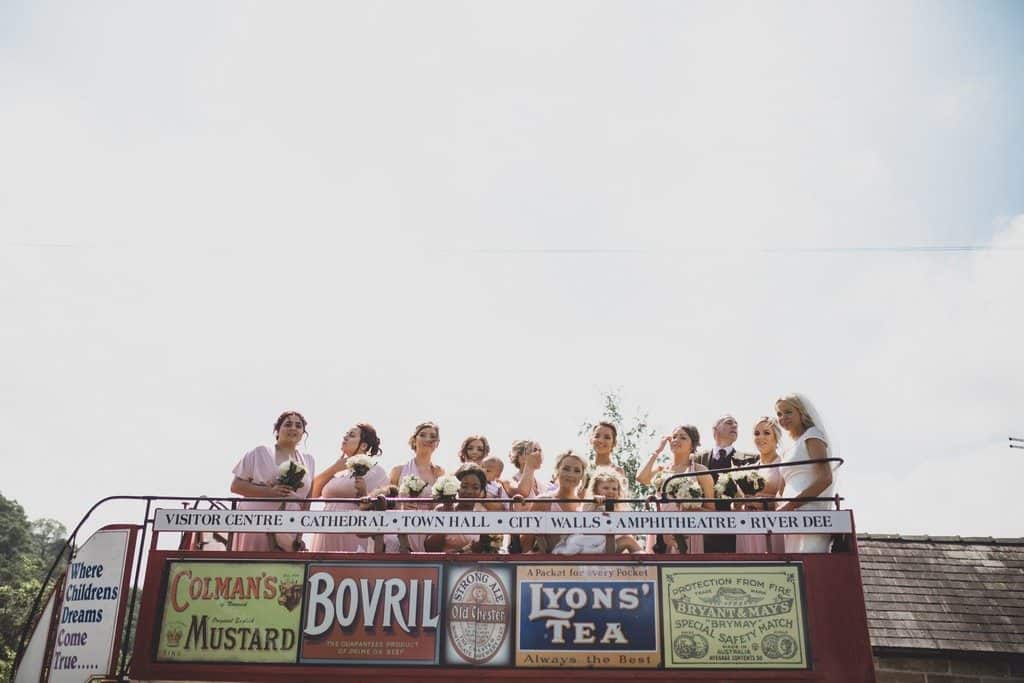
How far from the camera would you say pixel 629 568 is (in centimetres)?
604

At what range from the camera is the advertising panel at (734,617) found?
18.9ft

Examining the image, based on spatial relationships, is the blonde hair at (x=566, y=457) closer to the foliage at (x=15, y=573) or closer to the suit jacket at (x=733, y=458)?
the suit jacket at (x=733, y=458)

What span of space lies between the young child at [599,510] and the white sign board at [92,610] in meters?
3.82

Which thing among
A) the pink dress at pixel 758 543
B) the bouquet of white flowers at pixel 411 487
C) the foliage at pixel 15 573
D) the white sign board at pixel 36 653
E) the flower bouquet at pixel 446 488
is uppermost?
the foliage at pixel 15 573

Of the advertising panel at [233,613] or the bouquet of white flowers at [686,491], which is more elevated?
the bouquet of white flowers at [686,491]

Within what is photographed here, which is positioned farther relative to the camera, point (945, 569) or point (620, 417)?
point (620, 417)

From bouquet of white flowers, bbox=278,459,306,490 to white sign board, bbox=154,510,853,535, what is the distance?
0.61m

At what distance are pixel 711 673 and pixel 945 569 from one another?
10.5 m

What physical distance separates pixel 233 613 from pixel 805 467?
499cm

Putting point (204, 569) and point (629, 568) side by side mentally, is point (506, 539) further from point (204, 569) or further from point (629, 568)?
point (204, 569)

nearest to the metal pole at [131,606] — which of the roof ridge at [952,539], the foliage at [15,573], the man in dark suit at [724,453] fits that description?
the man in dark suit at [724,453]

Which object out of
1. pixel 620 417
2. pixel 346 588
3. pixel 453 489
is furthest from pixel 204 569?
pixel 620 417

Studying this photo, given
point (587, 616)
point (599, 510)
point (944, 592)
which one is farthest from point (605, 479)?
point (944, 592)

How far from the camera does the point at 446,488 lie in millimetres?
6352
